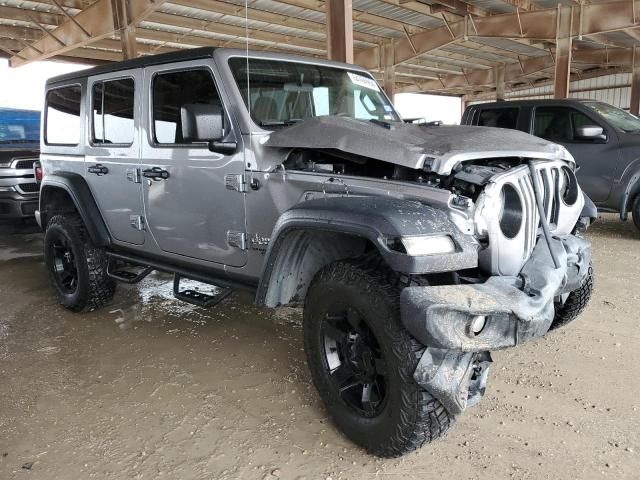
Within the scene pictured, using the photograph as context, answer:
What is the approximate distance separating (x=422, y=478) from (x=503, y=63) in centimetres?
1951

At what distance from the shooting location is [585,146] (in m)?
6.65

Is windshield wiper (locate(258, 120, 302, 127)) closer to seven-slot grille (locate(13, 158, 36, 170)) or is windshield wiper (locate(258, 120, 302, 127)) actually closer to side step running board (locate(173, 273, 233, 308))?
side step running board (locate(173, 273, 233, 308))

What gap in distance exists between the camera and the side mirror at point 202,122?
2656mm

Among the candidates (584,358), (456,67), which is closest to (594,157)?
(584,358)

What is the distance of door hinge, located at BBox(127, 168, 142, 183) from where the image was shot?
3.50 m

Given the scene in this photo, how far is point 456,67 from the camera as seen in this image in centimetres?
1925

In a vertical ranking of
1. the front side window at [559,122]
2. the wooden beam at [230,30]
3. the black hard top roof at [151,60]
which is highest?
the wooden beam at [230,30]

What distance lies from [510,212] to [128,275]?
2.85 meters

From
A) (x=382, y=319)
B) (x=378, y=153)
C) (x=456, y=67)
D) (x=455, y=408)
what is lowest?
Result: (x=455, y=408)

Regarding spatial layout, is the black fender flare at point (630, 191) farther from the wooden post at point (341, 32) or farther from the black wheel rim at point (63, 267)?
the black wheel rim at point (63, 267)

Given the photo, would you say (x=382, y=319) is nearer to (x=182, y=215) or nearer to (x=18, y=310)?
(x=182, y=215)

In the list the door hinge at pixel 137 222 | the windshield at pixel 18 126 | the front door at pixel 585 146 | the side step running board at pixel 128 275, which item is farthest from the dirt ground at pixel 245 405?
the windshield at pixel 18 126

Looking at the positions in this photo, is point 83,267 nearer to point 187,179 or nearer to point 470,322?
point 187,179

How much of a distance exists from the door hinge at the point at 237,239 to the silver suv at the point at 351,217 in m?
0.01
